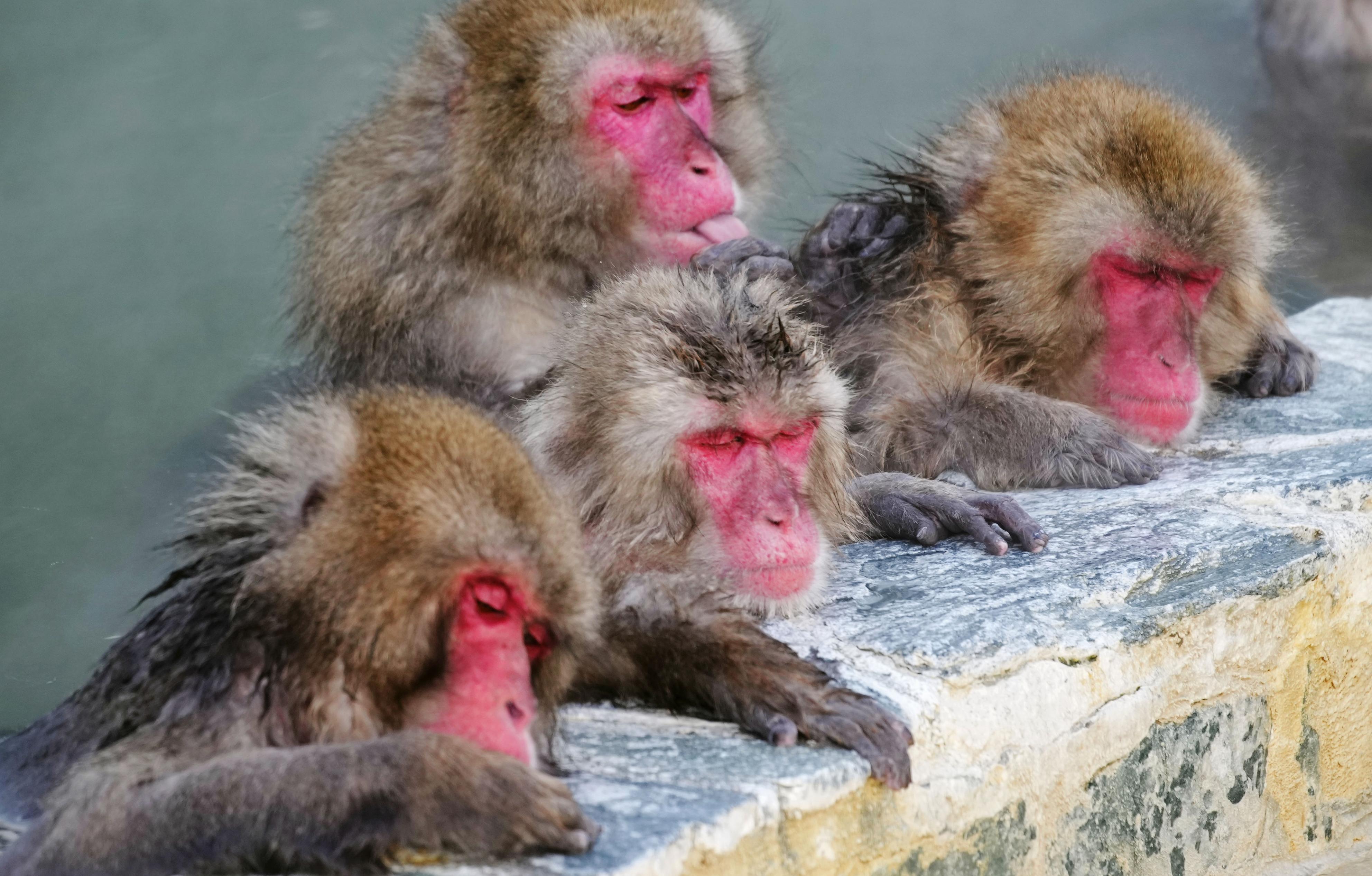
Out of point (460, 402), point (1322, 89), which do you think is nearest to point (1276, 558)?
point (460, 402)

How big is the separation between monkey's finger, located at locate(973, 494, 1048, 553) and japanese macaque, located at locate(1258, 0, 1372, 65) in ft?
23.1

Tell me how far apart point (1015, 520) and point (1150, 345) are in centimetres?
100

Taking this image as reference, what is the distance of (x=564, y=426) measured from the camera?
133 inches

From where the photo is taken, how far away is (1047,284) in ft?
14.3

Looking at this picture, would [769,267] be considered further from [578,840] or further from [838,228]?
[578,840]

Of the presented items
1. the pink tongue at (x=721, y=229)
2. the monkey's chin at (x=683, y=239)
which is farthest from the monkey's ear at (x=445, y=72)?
the pink tongue at (x=721, y=229)

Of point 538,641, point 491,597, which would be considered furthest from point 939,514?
point 491,597

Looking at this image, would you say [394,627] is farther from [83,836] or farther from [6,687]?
[6,687]

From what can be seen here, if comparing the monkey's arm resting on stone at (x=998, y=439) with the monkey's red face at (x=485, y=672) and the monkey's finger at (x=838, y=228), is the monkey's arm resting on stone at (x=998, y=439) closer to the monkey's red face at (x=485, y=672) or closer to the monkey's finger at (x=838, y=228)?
the monkey's finger at (x=838, y=228)

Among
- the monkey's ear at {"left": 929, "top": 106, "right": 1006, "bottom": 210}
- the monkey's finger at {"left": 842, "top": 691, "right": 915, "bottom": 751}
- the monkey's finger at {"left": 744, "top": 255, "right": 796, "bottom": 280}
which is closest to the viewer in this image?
the monkey's finger at {"left": 842, "top": 691, "right": 915, "bottom": 751}

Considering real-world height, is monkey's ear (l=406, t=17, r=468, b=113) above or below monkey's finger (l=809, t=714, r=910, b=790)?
above

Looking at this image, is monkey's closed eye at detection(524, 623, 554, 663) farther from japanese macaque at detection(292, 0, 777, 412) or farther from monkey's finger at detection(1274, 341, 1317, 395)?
monkey's finger at detection(1274, 341, 1317, 395)

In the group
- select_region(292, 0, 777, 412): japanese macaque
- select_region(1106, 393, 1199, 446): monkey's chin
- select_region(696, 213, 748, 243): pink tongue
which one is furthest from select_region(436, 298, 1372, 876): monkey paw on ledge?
select_region(292, 0, 777, 412): japanese macaque

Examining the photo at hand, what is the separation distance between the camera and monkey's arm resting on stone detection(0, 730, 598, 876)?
2145mm
